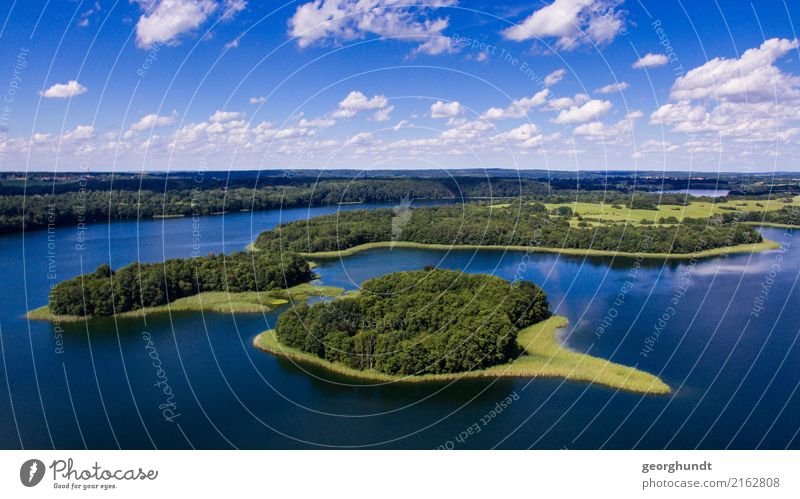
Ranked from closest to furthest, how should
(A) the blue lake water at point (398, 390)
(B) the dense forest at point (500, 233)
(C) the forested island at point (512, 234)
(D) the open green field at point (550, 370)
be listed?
(A) the blue lake water at point (398, 390) → (D) the open green field at point (550, 370) → (C) the forested island at point (512, 234) → (B) the dense forest at point (500, 233)

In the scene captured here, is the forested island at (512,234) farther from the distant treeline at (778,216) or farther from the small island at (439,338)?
the small island at (439,338)

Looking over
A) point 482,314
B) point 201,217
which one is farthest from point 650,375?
point 201,217

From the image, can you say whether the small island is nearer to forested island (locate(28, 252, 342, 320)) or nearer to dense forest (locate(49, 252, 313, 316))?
forested island (locate(28, 252, 342, 320))

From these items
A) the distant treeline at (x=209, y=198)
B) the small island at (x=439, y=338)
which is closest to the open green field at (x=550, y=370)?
the small island at (x=439, y=338)

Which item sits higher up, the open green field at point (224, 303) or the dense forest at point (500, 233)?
the dense forest at point (500, 233)

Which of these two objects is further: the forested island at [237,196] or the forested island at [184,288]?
the forested island at [237,196]

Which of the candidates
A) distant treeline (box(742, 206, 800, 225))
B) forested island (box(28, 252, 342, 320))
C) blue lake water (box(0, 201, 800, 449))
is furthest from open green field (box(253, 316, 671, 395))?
distant treeline (box(742, 206, 800, 225))
